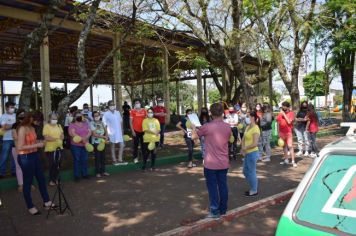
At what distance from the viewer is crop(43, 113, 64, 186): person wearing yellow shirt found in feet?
26.7

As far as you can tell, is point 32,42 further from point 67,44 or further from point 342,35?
point 342,35

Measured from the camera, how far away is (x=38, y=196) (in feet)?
25.4

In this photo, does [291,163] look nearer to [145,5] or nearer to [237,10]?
[237,10]

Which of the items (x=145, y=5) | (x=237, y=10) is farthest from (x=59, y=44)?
(x=237, y=10)

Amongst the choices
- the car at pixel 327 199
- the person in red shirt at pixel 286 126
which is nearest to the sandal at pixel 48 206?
the car at pixel 327 199

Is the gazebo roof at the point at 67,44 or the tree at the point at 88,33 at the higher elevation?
the gazebo roof at the point at 67,44

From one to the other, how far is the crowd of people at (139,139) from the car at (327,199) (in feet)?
11.2

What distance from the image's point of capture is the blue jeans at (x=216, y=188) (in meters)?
6.05

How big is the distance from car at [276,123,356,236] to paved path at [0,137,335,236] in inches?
138

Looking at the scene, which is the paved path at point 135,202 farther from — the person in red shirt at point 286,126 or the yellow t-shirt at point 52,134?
the yellow t-shirt at point 52,134

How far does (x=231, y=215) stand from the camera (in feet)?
20.5

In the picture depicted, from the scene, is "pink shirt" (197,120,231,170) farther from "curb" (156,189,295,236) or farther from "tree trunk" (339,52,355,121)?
"tree trunk" (339,52,355,121)

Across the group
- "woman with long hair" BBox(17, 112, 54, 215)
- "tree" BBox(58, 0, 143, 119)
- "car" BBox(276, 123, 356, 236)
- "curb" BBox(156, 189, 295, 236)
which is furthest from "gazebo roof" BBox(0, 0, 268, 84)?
"car" BBox(276, 123, 356, 236)

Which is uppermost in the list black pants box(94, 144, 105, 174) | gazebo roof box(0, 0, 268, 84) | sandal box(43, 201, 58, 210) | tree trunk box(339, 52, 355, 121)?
gazebo roof box(0, 0, 268, 84)
